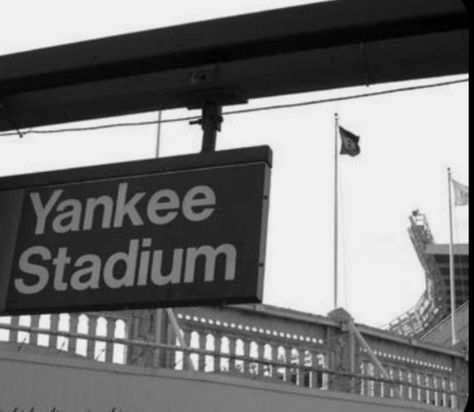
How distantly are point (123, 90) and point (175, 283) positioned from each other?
0.97 m

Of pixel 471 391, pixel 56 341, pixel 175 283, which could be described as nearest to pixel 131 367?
pixel 56 341

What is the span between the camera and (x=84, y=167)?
3.73m

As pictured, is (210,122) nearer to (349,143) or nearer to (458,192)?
(349,143)

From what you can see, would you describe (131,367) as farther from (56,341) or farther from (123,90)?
(123,90)

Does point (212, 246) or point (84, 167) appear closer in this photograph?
point (212, 246)

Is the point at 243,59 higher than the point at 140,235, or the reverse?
the point at 243,59

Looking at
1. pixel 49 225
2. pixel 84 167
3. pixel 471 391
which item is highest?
pixel 84 167

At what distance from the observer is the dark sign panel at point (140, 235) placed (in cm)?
342

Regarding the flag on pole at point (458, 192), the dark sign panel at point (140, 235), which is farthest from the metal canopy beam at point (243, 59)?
the flag on pole at point (458, 192)

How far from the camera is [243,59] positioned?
367 centimetres

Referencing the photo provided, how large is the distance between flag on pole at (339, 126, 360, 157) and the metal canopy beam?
37.0 feet

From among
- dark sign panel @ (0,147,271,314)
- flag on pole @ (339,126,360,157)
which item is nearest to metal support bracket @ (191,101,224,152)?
dark sign panel @ (0,147,271,314)

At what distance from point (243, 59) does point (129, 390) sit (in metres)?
4.94

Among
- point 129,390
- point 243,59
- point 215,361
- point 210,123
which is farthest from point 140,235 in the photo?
point 215,361
